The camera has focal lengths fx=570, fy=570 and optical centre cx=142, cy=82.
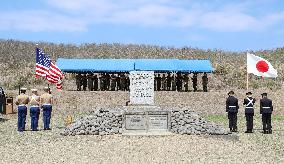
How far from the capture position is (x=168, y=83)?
4497 centimetres

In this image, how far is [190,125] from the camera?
2177 centimetres

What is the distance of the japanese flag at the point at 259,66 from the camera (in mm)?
28031

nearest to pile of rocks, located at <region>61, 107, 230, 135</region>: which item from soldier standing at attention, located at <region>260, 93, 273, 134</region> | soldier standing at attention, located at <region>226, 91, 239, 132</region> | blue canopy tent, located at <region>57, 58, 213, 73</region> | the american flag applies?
soldier standing at attention, located at <region>226, 91, 239, 132</region>

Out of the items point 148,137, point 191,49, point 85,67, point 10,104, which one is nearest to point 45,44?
point 191,49

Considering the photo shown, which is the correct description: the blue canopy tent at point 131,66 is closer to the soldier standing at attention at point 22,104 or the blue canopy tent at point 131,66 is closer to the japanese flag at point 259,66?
the japanese flag at point 259,66

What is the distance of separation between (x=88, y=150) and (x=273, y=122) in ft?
49.0

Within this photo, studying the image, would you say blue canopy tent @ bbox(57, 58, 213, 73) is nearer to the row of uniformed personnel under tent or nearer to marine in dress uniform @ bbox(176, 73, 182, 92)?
the row of uniformed personnel under tent

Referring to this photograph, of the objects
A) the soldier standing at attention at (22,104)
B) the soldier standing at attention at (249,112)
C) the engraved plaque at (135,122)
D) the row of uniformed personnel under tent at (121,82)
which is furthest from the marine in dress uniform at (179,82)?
the engraved plaque at (135,122)

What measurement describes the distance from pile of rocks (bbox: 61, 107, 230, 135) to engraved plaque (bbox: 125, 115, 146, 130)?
0.35 m

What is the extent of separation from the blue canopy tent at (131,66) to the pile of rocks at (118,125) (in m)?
21.5

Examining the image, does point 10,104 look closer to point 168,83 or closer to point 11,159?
point 168,83

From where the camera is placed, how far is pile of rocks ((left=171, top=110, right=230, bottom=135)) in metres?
21.5

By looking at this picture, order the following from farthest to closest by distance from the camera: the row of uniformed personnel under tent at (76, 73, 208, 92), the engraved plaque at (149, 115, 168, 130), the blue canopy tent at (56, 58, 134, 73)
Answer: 1. the row of uniformed personnel under tent at (76, 73, 208, 92)
2. the blue canopy tent at (56, 58, 134, 73)
3. the engraved plaque at (149, 115, 168, 130)

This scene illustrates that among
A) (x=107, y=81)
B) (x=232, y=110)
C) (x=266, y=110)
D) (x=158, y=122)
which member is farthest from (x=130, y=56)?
(x=158, y=122)
